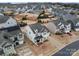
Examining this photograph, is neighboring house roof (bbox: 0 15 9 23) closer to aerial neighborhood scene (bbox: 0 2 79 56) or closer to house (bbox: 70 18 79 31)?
aerial neighborhood scene (bbox: 0 2 79 56)

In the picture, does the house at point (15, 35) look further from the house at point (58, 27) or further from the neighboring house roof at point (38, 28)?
the house at point (58, 27)

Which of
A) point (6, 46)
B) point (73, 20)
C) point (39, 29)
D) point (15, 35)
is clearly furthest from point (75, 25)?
point (6, 46)

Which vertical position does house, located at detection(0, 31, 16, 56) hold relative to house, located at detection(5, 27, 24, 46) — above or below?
below

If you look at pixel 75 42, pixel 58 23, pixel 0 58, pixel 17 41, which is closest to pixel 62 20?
pixel 58 23

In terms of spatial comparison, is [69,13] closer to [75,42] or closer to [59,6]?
[59,6]

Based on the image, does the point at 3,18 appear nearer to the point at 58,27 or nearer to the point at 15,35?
the point at 15,35

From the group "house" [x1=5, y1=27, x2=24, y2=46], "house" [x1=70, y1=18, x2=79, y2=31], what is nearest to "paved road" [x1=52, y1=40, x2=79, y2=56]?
"house" [x1=70, y1=18, x2=79, y2=31]
